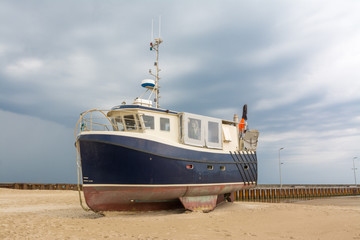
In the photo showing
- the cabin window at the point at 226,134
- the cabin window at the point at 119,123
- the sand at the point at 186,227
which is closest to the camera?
the sand at the point at 186,227

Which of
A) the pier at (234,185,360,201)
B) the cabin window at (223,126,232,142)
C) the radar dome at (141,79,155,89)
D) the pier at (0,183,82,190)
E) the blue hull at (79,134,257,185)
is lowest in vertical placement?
the pier at (234,185,360,201)

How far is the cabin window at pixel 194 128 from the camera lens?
13.6 m

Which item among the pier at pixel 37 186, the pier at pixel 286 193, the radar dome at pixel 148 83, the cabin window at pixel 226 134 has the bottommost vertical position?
the pier at pixel 286 193

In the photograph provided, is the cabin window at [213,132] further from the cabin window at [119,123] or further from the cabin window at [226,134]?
the cabin window at [119,123]

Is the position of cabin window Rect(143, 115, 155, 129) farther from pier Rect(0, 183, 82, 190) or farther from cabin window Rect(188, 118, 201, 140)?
pier Rect(0, 183, 82, 190)

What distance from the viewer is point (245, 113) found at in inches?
732

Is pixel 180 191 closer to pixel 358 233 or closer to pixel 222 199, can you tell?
pixel 222 199

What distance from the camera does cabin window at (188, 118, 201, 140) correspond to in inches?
534

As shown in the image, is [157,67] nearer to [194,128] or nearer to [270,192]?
[194,128]

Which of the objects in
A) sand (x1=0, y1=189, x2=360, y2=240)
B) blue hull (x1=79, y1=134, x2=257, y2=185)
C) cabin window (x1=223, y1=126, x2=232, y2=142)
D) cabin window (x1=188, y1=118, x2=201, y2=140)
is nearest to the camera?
sand (x1=0, y1=189, x2=360, y2=240)

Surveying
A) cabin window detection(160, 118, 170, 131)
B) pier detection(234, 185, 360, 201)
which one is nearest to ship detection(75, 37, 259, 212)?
cabin window detection(160, 118, 170, 131)

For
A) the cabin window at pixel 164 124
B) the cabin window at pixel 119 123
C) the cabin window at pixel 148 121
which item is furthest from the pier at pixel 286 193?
the cabin window at pixel 119 123

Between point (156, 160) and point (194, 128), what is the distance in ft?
9.66

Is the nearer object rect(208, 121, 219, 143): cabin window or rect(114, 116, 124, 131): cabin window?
rect(114, 116, 124, 131): cabin window
